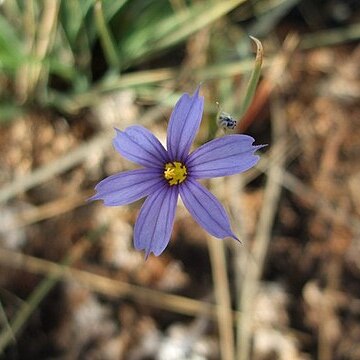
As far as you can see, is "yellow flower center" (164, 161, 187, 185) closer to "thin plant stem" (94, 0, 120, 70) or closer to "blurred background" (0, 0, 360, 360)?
"thin plant stem" (94, 0, 120, 70)

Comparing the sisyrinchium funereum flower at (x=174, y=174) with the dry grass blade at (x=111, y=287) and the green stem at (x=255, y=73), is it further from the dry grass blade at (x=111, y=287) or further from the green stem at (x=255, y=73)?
the dry grass blade at (x=111, y=287)

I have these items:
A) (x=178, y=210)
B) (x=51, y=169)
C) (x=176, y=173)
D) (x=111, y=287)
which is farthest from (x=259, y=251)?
(x=176, y=173)

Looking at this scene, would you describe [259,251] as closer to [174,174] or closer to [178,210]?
[178,210]

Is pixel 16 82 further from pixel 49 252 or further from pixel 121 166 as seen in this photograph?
pixel 49 252

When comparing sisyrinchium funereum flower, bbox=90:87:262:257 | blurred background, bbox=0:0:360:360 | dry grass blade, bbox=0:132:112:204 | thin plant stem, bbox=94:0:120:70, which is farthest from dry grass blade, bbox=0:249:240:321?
sisyrinchium funereum flower, bbox=90:87:262:257

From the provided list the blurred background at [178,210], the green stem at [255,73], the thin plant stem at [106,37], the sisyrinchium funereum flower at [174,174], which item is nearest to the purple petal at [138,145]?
Answer: the sisyrinchium funereum flower at [174,174]

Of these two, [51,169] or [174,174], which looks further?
[51,169]
